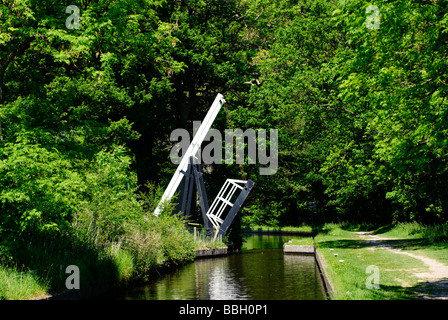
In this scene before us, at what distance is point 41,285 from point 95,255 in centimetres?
283

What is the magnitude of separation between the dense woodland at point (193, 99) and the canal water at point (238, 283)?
2109mm

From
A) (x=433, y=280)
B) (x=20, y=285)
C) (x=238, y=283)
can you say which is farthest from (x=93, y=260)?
(x=433, y=280)

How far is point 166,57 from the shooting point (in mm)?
27172

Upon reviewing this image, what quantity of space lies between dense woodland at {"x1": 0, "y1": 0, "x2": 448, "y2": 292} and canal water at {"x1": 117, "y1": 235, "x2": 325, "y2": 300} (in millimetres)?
2109

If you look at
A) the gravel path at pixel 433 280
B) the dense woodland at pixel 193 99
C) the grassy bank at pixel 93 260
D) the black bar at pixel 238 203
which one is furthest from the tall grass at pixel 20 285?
the black bar at pixel 238 203

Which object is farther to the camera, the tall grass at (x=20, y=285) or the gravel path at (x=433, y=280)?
the tall grass at (x=20, y=285)

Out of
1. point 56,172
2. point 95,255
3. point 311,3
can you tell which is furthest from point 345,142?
point 56,172

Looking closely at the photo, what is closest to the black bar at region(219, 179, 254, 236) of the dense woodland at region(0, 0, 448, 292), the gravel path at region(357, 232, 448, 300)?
the dense woodland at region(0, 0, 448, 292)

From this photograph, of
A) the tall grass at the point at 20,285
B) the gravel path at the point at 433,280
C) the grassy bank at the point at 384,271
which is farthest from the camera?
the tall grass at the point at 20,285

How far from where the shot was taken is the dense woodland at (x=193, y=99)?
1143cm

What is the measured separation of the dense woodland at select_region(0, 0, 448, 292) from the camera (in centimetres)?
1143

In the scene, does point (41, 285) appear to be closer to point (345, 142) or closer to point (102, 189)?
point (102, 189)

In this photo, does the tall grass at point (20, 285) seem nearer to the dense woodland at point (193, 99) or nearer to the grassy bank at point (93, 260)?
the grassy bank at point (93, 260)
